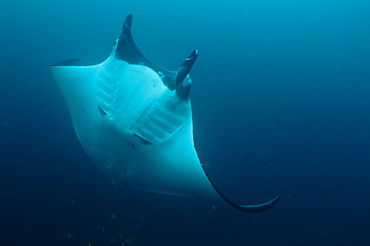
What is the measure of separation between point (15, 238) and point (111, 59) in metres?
5.05

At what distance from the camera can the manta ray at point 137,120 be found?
1881 millimetres

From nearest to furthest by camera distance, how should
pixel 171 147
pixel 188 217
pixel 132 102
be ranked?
pixel 132 102 < pixel 171 147 < pixel 188 217

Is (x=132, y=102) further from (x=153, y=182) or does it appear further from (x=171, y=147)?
(x=153, y=182)

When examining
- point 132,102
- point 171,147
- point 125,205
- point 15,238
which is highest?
point 132,102

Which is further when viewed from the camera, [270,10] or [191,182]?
[270,10]

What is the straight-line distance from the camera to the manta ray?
6.17 feet

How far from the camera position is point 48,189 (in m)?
5.84

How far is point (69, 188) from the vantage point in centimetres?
606

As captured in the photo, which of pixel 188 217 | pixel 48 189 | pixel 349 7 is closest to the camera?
pixel 48 189

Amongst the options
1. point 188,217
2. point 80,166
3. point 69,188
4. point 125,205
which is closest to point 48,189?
point 69,188

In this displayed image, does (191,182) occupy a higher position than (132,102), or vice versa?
(132,102)

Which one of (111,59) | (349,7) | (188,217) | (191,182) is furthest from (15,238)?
(349,7)

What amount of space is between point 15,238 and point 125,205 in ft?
7.31

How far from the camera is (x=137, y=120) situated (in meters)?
2.00
